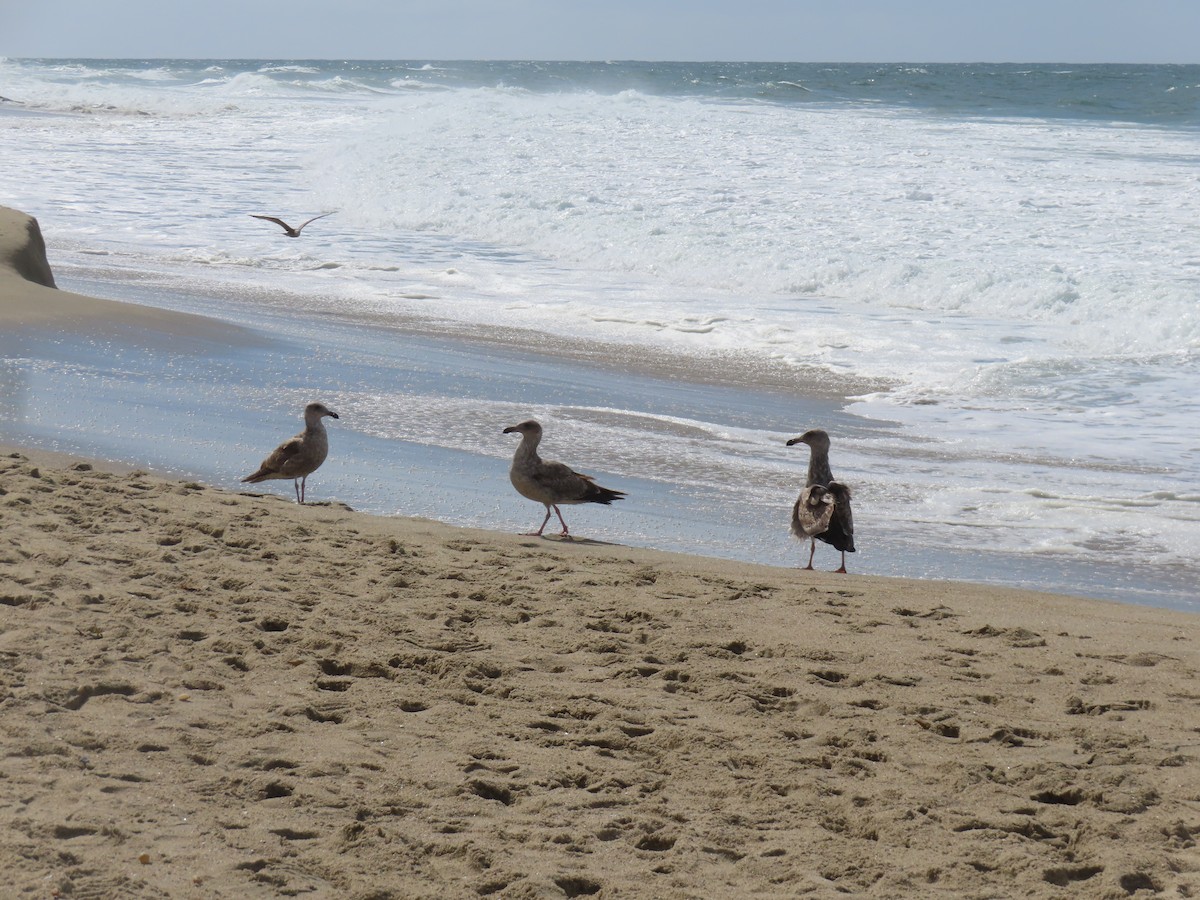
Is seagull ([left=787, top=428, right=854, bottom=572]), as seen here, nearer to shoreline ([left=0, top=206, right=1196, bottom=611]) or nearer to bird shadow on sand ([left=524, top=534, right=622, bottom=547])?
shoreline ([left=0, top=206, right=1196, bottom=611])

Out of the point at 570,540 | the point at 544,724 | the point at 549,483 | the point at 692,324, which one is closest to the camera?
the point at 544,724

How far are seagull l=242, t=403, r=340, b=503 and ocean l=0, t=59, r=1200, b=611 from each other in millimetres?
361

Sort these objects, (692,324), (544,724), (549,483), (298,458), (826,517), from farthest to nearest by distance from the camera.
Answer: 1. (692,324)
2. (298,458)
3. (549,483)
4. (826,517)
5. (544,724)

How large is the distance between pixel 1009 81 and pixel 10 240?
4552cm

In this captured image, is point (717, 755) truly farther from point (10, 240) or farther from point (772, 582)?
point (10, 240)

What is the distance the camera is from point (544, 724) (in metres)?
4.11

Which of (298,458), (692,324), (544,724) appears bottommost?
(544,724)

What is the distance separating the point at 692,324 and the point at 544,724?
9.40 meters

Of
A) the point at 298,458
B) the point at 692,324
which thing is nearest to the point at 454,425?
the point at 298,458

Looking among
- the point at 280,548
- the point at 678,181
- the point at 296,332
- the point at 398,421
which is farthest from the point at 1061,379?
the point at 678,181

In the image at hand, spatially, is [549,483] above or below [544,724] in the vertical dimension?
above

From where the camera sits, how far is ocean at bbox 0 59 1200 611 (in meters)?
7.51

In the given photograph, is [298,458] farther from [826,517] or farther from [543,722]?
[543,722]

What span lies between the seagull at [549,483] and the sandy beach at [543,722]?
0.75 m
